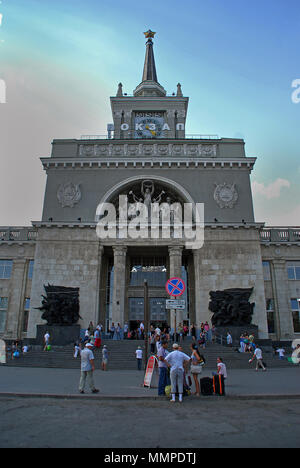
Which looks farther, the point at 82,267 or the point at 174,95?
the point at 174,95

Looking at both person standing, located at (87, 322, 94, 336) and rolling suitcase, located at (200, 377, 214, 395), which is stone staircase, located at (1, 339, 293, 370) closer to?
person standing, located at (87, 322, 94, 336)

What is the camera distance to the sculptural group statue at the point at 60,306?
27844mm

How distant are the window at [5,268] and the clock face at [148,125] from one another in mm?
19971

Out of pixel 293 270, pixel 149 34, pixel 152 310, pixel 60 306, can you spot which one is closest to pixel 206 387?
pixel 60 306

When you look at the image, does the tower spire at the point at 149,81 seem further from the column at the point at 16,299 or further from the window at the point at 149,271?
the column at the point at 16,299

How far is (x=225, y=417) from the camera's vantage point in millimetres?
7746

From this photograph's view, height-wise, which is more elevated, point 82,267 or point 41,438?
point 82,267

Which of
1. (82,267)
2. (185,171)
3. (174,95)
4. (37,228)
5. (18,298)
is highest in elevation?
(174,95)

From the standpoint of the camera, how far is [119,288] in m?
29.7

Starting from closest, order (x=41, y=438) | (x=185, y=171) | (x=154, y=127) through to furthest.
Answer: (x=41, y=438)
(x=185, y=171)
(x=154, y=127)

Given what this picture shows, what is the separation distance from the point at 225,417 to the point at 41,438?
401 centimetres

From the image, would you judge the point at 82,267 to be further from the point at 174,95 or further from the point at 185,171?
the point at 174,95

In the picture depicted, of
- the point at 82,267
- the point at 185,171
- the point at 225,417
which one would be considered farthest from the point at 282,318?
the point at 225,417

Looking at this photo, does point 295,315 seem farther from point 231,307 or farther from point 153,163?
point 153,163
